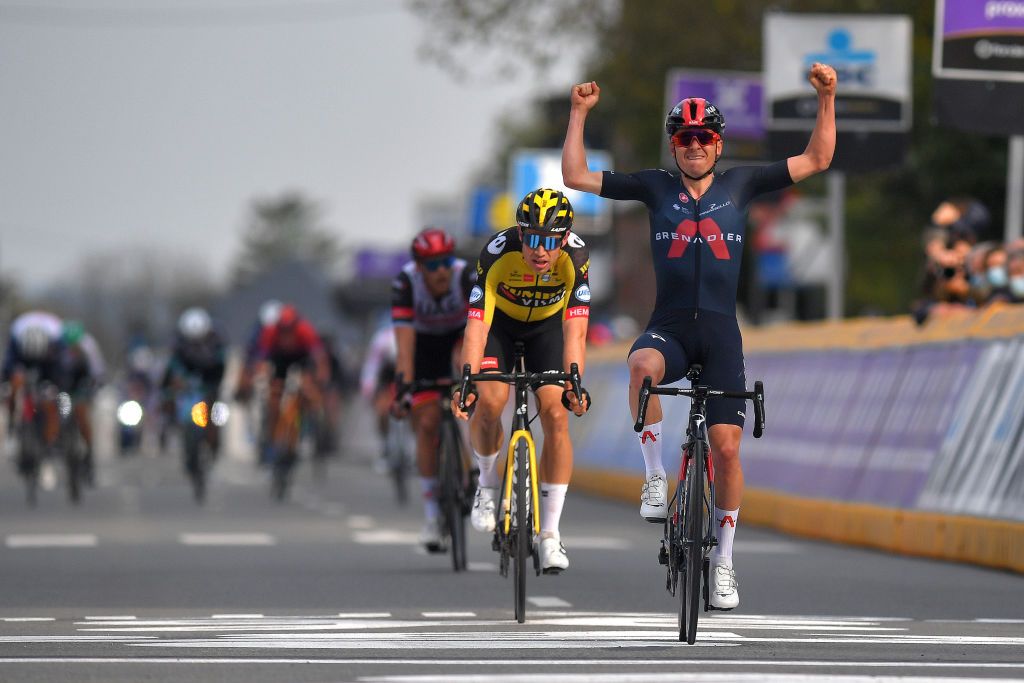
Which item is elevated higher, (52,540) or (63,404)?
(63,404)

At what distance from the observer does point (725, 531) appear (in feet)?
34.9

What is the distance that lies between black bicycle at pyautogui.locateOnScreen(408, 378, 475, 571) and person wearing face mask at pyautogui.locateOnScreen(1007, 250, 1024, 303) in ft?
15.7

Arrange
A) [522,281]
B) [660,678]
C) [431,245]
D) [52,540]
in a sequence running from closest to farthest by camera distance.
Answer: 1. [660,678]
2. [522,281]
3. [431,245]
4. [52,540]

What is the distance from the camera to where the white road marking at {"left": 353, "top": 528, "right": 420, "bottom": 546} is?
60.4 feet

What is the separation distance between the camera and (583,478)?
28.7 metres

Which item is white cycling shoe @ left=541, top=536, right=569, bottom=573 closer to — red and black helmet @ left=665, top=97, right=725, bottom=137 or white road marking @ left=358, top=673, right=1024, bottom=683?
red and black helmet @ left=665, top=97, right=725, bottom=137

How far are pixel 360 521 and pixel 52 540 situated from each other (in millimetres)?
3824

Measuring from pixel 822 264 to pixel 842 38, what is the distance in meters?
20.1

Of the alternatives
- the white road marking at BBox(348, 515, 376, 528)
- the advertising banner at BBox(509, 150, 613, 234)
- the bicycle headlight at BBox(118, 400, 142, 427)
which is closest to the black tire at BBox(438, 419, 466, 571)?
the white road marking at BBox(348, 515, 376, 528)

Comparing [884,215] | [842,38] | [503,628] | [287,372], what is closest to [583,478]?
[287,372]

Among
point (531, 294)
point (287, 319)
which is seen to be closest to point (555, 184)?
point (287, 319)

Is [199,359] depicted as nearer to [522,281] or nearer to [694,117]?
[522,281]

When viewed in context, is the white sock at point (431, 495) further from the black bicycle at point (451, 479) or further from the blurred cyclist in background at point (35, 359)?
the blurred cyclist in background at point (35, 359)

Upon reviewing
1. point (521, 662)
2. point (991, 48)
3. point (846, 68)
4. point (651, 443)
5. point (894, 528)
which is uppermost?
point (846, 68)
